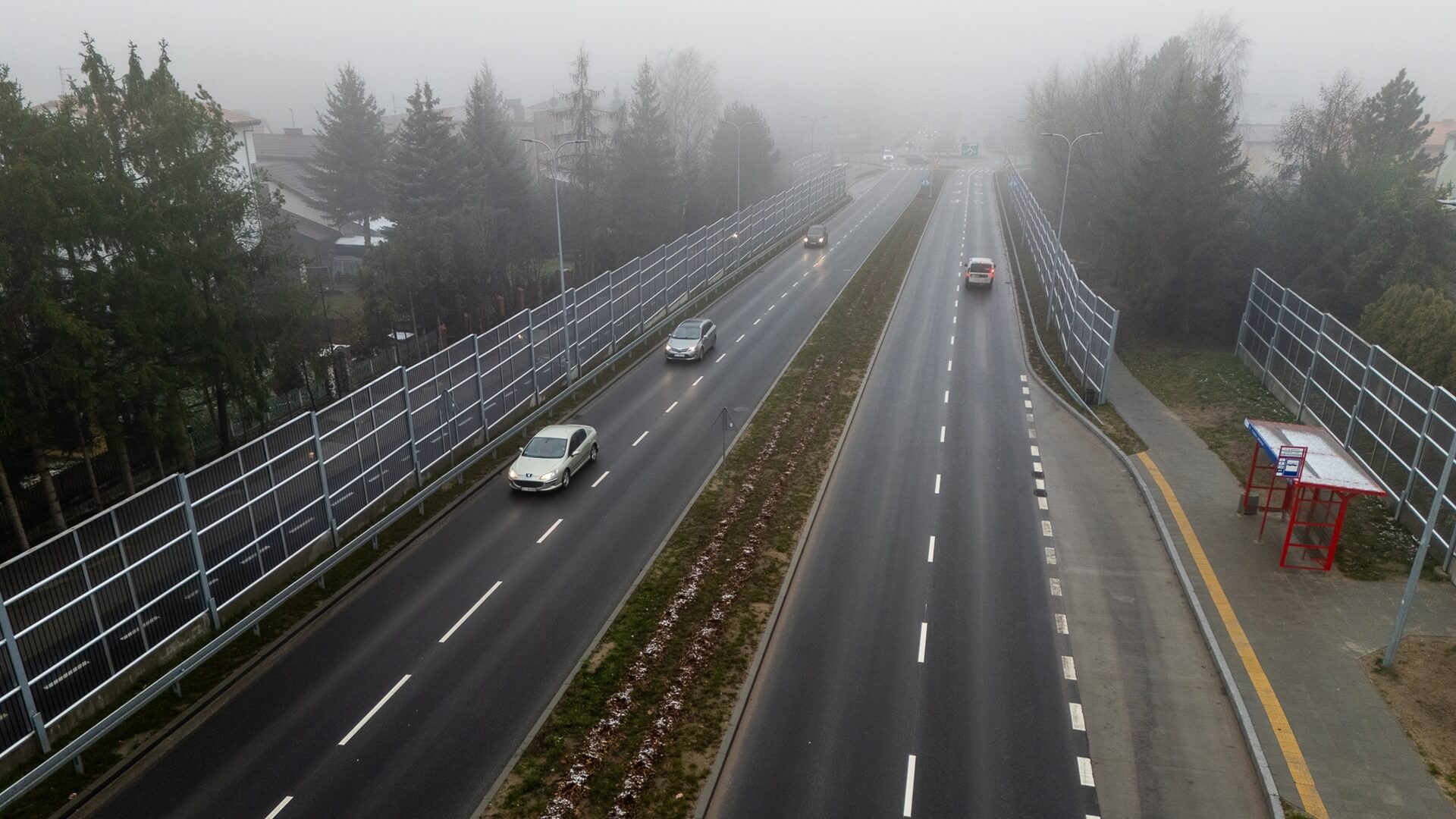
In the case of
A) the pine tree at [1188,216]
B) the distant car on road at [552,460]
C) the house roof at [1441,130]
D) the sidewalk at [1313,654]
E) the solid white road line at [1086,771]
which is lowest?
the sidewalk at [1313,654]

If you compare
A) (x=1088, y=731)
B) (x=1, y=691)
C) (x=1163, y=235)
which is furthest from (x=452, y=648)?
(x=1163, y=235)

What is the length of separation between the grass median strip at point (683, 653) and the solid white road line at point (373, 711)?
306 cm

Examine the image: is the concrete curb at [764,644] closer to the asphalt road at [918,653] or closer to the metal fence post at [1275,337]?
the asphalt road at [918,653]

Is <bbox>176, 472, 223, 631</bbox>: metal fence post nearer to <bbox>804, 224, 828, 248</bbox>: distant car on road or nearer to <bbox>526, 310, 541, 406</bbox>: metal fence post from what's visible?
<bbox>526, 310, 541, 406</bbox>: metal fence post

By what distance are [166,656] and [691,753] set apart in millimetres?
10255

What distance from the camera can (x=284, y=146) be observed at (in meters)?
88.4

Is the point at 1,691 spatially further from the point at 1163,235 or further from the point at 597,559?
the point at 1163,235

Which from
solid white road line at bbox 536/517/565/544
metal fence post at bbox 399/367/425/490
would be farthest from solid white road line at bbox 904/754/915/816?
metal fence post at bbox 399/367/425/490

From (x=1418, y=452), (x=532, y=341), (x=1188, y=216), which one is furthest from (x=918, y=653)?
(x=1188, y=216)

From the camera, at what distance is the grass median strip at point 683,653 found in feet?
42.1

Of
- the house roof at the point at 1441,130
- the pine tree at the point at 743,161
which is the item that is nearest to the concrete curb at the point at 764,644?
the pine tree at the point at 743,161

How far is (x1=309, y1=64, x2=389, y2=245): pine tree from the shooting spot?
68.7m

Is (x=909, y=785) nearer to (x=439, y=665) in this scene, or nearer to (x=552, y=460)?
(x=439, y=665)

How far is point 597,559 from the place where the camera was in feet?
65.8
